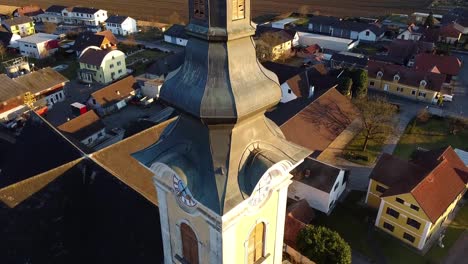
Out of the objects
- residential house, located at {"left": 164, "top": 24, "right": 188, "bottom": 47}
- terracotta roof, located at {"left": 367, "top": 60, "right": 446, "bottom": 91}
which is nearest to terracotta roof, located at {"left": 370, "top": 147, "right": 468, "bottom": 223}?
terracotta roof, located at {"left": 367, "top": 60, "right": 446, "bottom": 91}

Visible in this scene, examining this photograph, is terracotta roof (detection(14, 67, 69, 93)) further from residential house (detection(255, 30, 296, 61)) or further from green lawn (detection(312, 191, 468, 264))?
green lawn (detection(312, 191, 468, 264))

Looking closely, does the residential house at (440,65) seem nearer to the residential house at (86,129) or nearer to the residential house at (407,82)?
the residential house at (407,82)

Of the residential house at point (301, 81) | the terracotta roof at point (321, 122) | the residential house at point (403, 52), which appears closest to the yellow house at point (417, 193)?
the terracotta roof at point (321, 122)

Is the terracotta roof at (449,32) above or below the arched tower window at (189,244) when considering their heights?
below

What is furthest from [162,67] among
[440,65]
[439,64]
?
[440,65]

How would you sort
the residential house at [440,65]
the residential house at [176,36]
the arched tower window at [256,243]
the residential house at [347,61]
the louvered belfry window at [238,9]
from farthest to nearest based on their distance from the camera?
the residential house at [176,36] < the residential house at [347,61] < the residential house at [440,65] < the arched tower window at [256,243] < the louvered belfry window at [238,9]

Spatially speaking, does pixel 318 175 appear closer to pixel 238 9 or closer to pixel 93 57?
pixel 238 9
